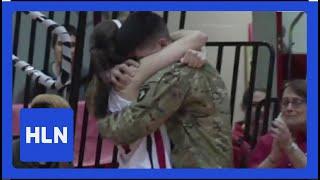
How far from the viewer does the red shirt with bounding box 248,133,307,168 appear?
2121mm

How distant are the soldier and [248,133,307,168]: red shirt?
0.28 feet

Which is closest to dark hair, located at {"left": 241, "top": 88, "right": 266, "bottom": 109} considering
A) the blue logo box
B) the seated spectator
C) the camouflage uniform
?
the seated spectator

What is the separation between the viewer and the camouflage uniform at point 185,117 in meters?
2.08

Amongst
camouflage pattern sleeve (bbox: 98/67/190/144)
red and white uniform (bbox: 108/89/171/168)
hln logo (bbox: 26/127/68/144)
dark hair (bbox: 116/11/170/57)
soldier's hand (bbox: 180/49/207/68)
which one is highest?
dark hair (bbox: 116/11/170/57)

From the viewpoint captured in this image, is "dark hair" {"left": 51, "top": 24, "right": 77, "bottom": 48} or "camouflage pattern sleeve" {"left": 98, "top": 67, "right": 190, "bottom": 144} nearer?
"camouflage pattern sleeve" {"left": 98, "top": 67, "right": 190, "bottom": 144}

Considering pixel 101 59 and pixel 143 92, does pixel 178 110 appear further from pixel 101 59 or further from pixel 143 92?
pixel 101 59

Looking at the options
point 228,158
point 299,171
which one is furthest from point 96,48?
point 299,171

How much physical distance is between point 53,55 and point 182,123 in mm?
410

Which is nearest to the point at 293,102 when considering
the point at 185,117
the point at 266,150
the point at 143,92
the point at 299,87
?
the point at 299,87

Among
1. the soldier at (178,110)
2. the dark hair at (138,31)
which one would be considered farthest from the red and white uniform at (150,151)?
the dark hair at (138,31)

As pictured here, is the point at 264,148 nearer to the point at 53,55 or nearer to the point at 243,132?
the point at 243,132

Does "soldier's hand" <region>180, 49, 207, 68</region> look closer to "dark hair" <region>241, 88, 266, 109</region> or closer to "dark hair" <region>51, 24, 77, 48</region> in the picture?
"dark hair" <region>241, 88, 266, 109</region>

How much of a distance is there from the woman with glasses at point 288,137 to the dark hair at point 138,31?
1.20ft

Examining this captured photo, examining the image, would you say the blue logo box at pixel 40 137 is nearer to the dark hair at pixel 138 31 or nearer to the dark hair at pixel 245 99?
the dark hair at pixel 138 31
